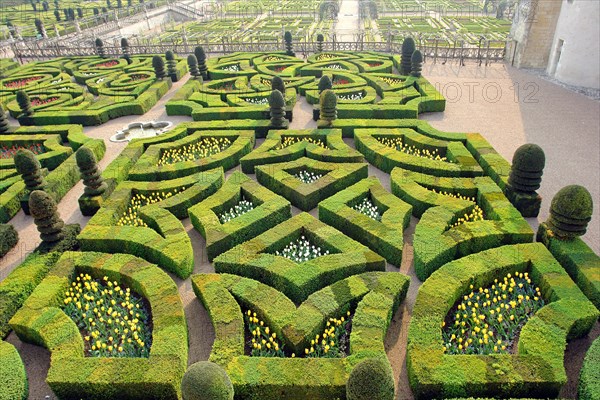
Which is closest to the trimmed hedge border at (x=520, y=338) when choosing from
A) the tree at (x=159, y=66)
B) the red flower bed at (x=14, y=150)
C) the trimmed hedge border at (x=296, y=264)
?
the trimmed hedge border at (x=296, y=264)

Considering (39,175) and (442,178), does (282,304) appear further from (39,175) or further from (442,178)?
(39,175)

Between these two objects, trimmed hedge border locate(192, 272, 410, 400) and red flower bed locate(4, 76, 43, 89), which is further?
red flower bed locate(4, 76, 43, 89)

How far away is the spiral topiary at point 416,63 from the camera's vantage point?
78.9ft

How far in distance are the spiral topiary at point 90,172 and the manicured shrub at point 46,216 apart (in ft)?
7.86

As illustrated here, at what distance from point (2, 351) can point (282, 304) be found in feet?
20.1

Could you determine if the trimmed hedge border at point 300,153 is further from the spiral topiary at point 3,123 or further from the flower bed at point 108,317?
the spiral topiary at point 3,123

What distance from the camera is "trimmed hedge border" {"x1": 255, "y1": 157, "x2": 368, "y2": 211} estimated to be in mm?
13531

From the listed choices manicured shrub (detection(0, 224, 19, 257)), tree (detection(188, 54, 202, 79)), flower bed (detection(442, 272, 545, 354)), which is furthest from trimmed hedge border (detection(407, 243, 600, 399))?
tree (detection(188, 54, 202, 79))

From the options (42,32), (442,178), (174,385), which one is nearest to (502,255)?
(442,178)

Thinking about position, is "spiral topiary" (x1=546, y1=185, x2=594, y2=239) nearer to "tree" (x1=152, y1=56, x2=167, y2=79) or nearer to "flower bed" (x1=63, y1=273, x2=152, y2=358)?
"flower bed" (x1=63, y1=273, x2=152, y2=358)

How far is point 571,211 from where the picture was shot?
32.8 feet

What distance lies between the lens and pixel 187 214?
532 inches

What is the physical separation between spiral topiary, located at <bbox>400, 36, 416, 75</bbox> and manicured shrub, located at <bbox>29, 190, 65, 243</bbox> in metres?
21.6

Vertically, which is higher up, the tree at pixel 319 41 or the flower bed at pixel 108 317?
the tree at pixel 319 41
